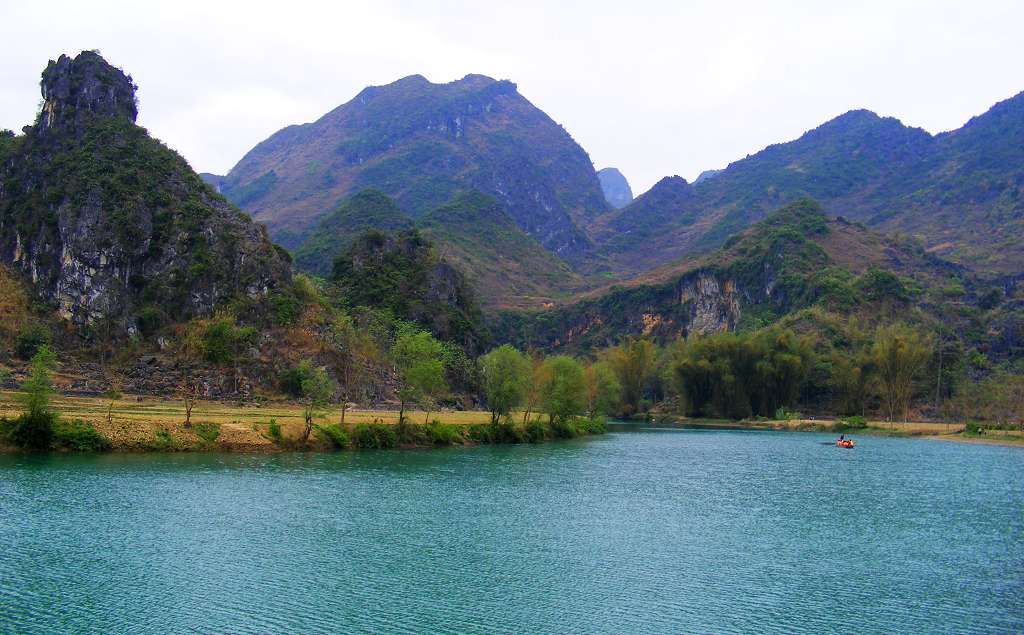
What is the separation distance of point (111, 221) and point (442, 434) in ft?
231

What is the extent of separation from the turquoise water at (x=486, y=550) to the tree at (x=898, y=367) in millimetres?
87746

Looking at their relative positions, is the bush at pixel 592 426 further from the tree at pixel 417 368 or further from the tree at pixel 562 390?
the tree at pixel 417 368

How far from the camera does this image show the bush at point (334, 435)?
88250mm

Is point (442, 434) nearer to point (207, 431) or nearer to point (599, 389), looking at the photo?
point (207, 431)

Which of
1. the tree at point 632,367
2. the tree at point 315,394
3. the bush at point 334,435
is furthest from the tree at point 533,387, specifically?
the tree at point 632,367

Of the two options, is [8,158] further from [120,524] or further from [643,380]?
[643,380]

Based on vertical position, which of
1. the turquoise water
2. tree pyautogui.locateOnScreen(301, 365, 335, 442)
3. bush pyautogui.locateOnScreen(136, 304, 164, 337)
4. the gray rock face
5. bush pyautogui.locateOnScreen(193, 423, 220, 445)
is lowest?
the turquoise water

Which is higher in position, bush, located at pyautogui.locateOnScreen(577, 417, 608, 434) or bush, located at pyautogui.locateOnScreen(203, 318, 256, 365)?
bush, located at pyautogui.locateOnScreen(203, 318, 256, 365)

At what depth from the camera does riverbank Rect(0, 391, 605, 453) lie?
250 ft

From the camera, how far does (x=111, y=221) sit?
130 metres

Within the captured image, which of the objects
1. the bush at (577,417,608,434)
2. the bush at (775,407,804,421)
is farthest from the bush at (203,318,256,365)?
the bush at (775,407,804,421)

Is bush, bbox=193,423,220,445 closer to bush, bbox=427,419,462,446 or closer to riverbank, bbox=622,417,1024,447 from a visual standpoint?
bush, bbox=427,419,462,446

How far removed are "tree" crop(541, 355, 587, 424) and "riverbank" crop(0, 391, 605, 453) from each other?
4213 mm

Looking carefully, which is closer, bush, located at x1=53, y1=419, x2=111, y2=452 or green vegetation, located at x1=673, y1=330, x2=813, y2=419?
bush, located at x1=53, y1=419, x2=111, y2=452
